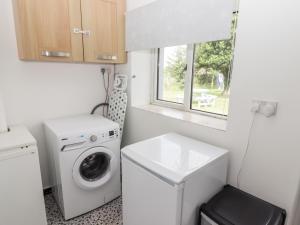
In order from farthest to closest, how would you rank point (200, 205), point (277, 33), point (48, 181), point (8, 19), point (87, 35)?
point (48, 181), point (87, 35), point (8, 19), point (200, 205), point (277, 33)

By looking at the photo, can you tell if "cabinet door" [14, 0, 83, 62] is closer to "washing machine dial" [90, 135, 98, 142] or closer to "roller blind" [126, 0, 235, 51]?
"roller blind" [126, 0, 235, 51]

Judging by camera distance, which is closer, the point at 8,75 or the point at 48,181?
the point at 8,75

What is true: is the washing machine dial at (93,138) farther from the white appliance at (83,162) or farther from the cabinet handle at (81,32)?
the cabinet handle at (81,32)

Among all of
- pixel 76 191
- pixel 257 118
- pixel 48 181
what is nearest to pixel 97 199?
pixel 76 191

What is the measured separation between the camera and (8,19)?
1.68 meters

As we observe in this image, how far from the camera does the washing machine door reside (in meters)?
1.67

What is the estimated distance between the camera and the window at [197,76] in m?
1.65

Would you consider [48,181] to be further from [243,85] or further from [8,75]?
[243,85]

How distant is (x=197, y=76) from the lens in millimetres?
1860

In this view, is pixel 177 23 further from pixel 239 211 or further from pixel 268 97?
pixel 239 211

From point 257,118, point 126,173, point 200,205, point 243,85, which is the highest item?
point 243,85

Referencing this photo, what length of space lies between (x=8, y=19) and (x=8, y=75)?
1.62 ft

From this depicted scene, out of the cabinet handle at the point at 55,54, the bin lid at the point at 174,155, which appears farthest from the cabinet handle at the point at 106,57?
the bin lid at the point at 174,155

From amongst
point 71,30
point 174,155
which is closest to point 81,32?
point 71,30
